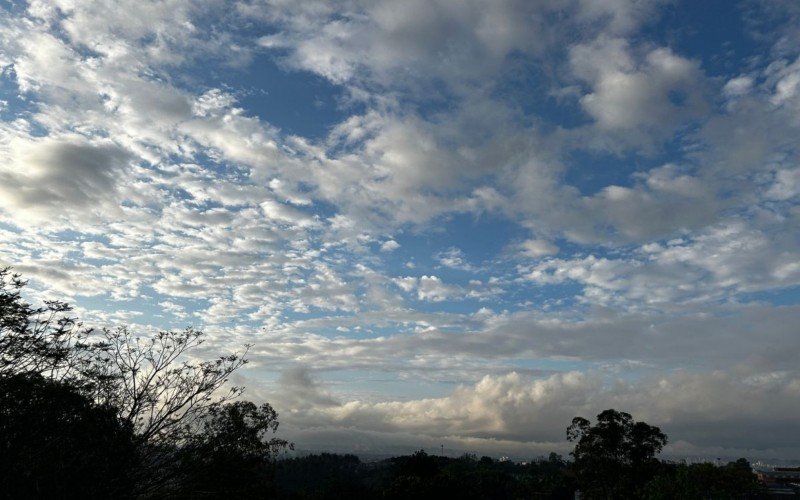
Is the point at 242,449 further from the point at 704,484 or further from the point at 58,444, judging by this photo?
the point at 704,484

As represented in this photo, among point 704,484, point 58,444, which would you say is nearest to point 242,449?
point 58,444

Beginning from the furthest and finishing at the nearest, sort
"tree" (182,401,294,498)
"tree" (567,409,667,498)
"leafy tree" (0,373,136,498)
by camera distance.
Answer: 1. "tree" (567,409,667,498)
2. "tree" (182,401,294,498)
3. "leafy tree" (0,373,136,498)

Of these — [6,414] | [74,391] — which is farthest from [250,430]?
[6,414]

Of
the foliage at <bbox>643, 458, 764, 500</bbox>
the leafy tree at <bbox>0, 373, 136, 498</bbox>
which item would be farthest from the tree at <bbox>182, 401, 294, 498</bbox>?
the foliage at <bbox>643, 458, 764, 500</bbox>

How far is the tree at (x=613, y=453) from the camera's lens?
57.5 meters

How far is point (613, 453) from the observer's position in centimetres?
5841

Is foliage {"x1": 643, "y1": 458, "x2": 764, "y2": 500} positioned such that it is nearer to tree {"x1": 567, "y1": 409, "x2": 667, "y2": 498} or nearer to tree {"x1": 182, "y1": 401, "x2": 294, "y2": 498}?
tree {"x1": 567, "y1": 409, "x2": 667, "y2": 498}

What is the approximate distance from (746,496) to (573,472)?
21.4 m

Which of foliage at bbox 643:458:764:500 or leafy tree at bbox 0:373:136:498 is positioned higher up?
leafy tree at bbox 0:373:136:498

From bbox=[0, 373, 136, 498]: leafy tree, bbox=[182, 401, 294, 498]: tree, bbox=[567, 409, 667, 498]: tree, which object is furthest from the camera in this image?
bbox=[567, 409, 667, 498]: tree

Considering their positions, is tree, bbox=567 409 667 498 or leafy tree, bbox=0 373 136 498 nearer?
leafy tree, bbox=0 373 136 498

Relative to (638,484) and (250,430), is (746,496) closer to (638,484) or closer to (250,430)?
(638,484)

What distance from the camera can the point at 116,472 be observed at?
48.4 feet

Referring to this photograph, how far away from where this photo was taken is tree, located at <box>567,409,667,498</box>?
189ft
